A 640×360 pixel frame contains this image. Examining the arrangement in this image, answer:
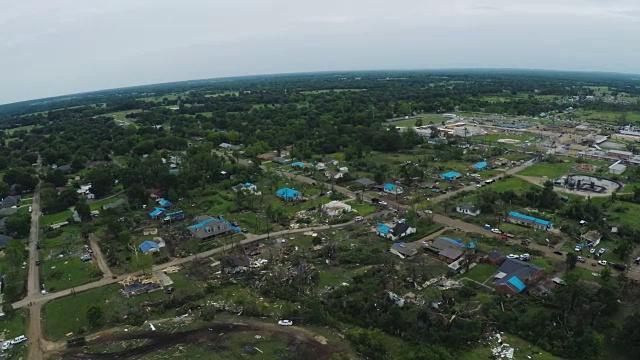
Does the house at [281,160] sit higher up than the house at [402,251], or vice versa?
the house at [281,160]

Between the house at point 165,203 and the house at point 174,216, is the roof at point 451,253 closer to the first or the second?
the house at point 174,216

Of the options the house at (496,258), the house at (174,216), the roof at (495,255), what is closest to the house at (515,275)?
the house at (496,258)


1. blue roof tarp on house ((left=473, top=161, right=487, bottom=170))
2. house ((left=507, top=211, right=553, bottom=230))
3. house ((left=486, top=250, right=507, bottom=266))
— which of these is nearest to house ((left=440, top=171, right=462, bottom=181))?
blue roof tarp on house ((left=473, top=161, right=487, bottom=170))

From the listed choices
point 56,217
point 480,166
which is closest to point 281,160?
point 480,166

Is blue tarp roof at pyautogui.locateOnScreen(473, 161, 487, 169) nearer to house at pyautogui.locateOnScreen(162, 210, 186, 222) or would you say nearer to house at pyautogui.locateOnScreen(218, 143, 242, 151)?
house at pyautogui.locateOnScreen(162, 210, 186, 222)

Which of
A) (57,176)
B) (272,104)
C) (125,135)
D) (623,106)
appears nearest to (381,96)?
(272,104)

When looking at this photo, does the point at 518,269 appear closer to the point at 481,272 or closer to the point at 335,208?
the point at 481,272
